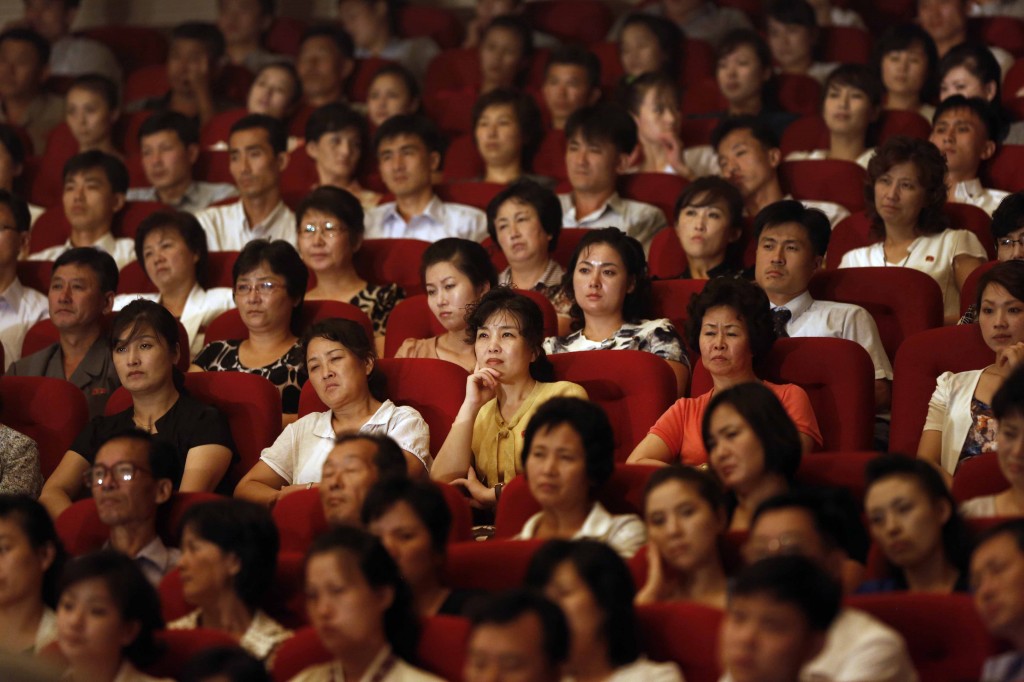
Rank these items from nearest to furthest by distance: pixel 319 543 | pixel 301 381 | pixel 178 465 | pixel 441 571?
pixel 319 543
pixel 441 571
pixel 178 465
pixel 301 381

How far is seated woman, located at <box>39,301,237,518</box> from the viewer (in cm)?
236

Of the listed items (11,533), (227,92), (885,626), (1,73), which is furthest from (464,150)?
(885,626)

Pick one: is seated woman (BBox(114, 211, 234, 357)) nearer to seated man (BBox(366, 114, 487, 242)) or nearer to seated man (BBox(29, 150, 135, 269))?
seated man (BBox(29, 150, 135, 269))

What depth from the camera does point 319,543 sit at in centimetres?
169

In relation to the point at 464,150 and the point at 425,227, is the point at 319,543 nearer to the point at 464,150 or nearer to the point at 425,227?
the point at 425,227

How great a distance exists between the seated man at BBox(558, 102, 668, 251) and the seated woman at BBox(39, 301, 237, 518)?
1.04 m

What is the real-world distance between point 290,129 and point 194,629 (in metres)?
2.33

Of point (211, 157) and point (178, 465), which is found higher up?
point (211, 157)

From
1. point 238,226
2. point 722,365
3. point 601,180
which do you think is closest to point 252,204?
point 238,226

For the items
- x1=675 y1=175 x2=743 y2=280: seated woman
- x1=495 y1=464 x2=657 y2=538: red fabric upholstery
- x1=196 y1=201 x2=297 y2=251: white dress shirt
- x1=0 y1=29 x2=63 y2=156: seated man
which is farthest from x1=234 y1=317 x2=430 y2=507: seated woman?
x1=0 y1=29 x2=63 y2=156: seated man

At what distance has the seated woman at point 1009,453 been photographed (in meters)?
1.81

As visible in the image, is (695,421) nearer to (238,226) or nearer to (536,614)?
(536,614)

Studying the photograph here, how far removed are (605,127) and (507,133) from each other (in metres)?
0.30

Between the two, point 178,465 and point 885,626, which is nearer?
point 885,626
